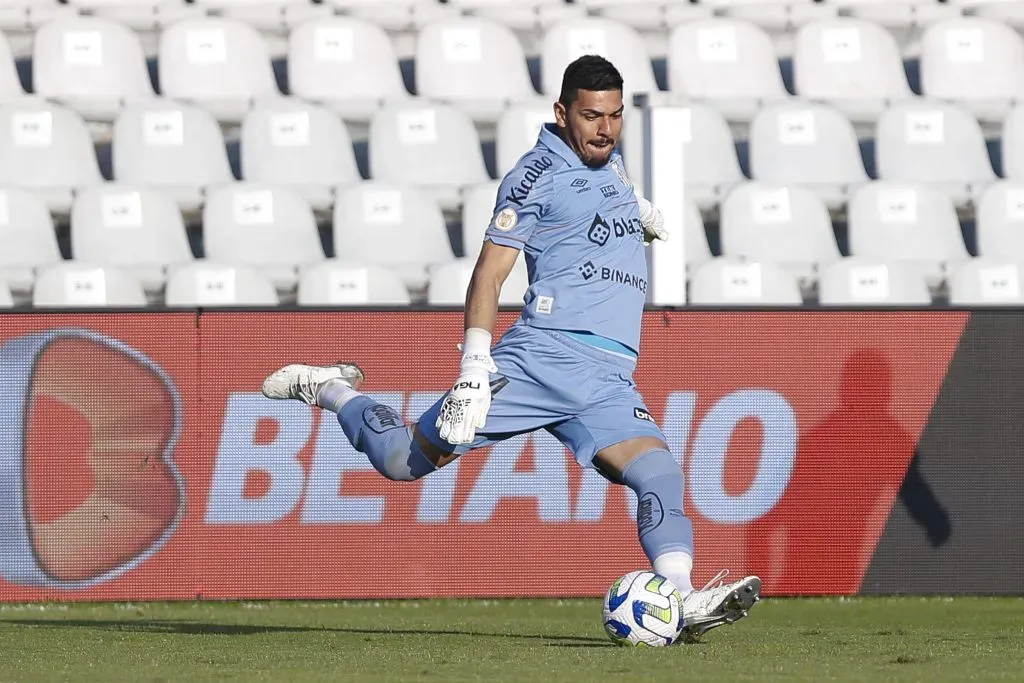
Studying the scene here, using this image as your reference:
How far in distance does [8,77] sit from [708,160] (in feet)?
16.4

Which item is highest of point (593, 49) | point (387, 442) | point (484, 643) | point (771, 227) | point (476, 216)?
point (593, 49)

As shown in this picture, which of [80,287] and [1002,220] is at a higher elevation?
[1002,220]

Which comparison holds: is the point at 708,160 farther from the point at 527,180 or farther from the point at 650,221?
the point at 527,180

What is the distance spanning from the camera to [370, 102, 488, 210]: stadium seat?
11477 millimetres

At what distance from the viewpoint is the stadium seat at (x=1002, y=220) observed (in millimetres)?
11414

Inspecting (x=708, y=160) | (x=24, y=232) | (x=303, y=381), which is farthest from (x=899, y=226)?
(x=303, y=381)

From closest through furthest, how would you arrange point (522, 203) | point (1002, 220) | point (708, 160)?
point (522, 203) < point (1002, 220) < point (708, 160)

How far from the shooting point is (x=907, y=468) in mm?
8516

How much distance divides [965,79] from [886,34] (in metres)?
0.69

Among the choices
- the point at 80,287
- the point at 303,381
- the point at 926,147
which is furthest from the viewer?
the point at 926,147

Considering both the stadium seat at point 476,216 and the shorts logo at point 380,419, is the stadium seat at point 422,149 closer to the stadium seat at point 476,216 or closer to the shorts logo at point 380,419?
the stadium seat at point 476,216

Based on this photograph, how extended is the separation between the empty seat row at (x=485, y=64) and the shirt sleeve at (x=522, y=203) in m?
6.58

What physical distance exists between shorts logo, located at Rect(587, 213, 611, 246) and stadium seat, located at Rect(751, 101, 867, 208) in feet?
20.6

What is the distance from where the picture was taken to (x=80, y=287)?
10.1m
